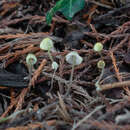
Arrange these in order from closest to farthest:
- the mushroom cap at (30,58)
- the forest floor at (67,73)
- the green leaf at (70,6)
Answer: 1. the forest floor at (67,73)
2. the mushroom cap at (30,58)
3. the green leaf at (70,6)

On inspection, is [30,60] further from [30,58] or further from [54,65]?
[54,65]

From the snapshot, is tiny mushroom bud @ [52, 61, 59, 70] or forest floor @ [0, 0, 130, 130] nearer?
forest floor @ [0, 0, 130, 130]

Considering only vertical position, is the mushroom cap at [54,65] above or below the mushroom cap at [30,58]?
below

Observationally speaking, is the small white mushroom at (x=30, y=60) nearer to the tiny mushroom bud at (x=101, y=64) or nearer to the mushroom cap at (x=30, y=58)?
the mushroom cap at (x=30, y=58)

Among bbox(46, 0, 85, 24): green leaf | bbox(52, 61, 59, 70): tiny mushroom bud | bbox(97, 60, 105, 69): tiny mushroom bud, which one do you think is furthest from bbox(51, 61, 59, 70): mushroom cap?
bbox(46, 0, 85, 24): green leaf

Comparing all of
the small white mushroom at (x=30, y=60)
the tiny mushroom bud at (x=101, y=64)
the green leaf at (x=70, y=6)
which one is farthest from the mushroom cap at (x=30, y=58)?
the green leaf at (x=70, y=6)

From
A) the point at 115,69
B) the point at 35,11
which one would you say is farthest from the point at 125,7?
the point at 35,11

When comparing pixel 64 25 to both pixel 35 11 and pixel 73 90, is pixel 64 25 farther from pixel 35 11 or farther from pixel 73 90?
pixel 73 90

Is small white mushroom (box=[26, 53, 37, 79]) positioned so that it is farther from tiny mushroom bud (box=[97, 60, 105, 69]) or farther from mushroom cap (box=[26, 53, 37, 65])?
tiny mushroom bud (box=[97, 60, 105, 69])
